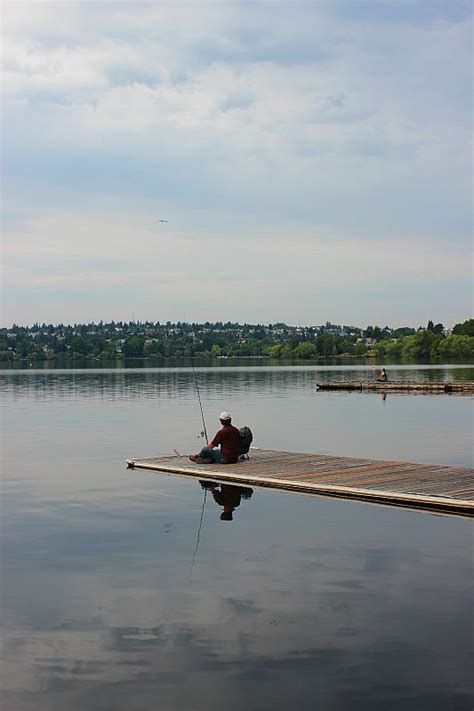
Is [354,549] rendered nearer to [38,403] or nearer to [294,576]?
[294,576]

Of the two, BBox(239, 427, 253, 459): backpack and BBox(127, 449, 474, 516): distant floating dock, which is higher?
BBox(239, 427, 253, 459): backpack

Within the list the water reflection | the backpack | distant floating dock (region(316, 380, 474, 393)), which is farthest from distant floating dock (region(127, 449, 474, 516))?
distant floating dock (region(316, 380, 474, 393))

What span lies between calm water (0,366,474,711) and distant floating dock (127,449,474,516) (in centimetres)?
55

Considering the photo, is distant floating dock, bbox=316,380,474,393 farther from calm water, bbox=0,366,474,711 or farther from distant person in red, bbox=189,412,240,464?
calm water, bbox=0,366,474,711

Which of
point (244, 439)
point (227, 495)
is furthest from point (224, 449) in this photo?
point (227, 495)

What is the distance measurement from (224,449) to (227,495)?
3201mm

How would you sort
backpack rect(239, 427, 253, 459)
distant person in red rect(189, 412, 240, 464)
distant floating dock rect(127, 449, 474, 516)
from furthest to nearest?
1. backpack rect(239, 427, 253, 459)
2. distant person in red rect(189, 412, 240, 464)
3. distant floating dock rect(127, 449, 474, 516)

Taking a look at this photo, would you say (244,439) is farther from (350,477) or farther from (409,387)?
(409,387)

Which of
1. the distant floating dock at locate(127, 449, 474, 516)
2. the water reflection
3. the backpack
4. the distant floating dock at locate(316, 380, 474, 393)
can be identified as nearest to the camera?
the distant floating dock at locate(127, 449, 474, 516)

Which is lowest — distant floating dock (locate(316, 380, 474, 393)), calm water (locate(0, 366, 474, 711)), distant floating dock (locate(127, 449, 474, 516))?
calm water (locate(0, 366, 474, 711))

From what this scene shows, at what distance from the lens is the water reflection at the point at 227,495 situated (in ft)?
62.2

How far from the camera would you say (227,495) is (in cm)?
2109

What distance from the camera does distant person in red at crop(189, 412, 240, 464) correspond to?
942 inches

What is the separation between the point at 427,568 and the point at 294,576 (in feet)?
7.22
